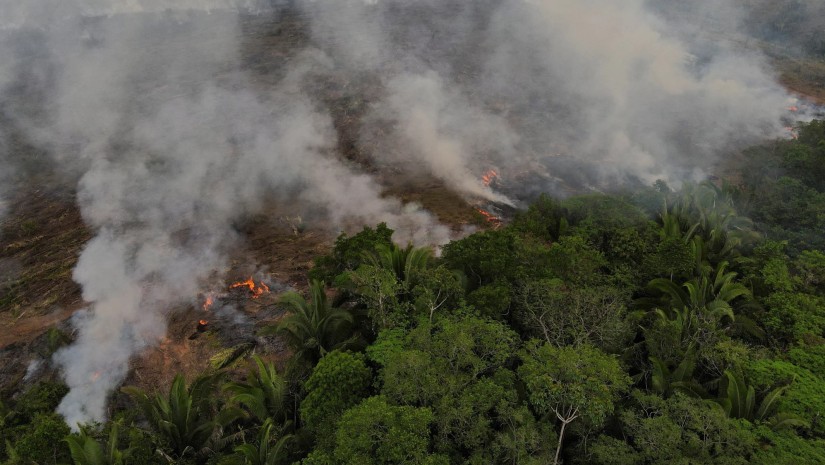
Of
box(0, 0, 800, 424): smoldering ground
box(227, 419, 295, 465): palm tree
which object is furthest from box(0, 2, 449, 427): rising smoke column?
box(227, 419, 295, 465): palm tree

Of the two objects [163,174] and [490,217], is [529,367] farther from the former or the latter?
[163,174]

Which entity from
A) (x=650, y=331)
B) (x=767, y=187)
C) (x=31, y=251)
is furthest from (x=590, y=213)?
(x=31, y=251)

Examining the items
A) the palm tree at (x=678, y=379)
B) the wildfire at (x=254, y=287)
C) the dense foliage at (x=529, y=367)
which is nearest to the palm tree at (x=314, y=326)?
the dense foliage at (x=529, y=367)

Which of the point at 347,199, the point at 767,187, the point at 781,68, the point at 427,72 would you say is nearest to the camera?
the point at 767,187

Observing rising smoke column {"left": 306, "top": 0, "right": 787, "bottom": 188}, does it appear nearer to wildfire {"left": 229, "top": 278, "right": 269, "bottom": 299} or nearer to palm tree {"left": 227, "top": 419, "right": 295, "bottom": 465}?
wildfire {"left": 229, "top": 278, "right": 269, "bottom": 299}

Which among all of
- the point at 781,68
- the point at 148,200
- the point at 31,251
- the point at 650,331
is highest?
the point at 781,68

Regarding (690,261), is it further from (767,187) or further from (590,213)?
(767,187)
